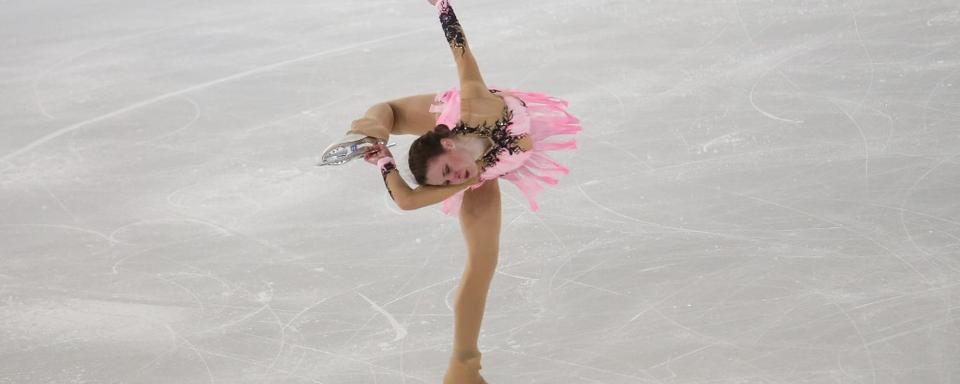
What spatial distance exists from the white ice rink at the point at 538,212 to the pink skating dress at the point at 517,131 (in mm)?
602

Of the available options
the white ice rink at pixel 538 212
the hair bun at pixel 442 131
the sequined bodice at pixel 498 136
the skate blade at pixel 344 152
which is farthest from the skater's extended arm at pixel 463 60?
the white ice rink at pixel 538 212

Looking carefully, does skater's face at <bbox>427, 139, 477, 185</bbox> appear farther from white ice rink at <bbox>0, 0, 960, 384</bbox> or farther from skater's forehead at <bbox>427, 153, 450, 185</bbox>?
white ice rink at <bbox>0, 0, 960, 384</bbox>

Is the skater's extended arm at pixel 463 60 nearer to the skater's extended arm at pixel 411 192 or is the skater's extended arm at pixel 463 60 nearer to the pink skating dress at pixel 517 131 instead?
the pink skating dress at pixel 517 131

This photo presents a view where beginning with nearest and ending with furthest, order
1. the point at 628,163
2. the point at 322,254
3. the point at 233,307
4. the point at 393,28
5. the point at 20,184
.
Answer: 1. the point at 233,307
2. the point at 322,254
3. the point at 628,163
4. the point at 20,184
5. the point at 393,28

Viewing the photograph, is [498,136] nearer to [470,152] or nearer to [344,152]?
[470,152]

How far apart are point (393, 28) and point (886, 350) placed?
4.29 m

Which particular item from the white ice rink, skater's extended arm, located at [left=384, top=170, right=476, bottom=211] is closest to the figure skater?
skater's extended arm, located at [left=384, top=170, right=476, bottom=211]

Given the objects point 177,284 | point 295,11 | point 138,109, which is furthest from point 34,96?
point 177,284

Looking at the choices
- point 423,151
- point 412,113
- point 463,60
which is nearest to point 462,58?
point 463,60

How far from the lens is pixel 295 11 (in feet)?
26.2

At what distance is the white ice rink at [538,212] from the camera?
396 centimetres

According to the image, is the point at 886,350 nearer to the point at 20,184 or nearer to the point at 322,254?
the point at 322,254

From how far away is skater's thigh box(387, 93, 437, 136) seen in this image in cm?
367

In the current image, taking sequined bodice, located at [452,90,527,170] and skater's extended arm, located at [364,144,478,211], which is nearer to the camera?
skater's extended arm, located at [364,144,478,211]
